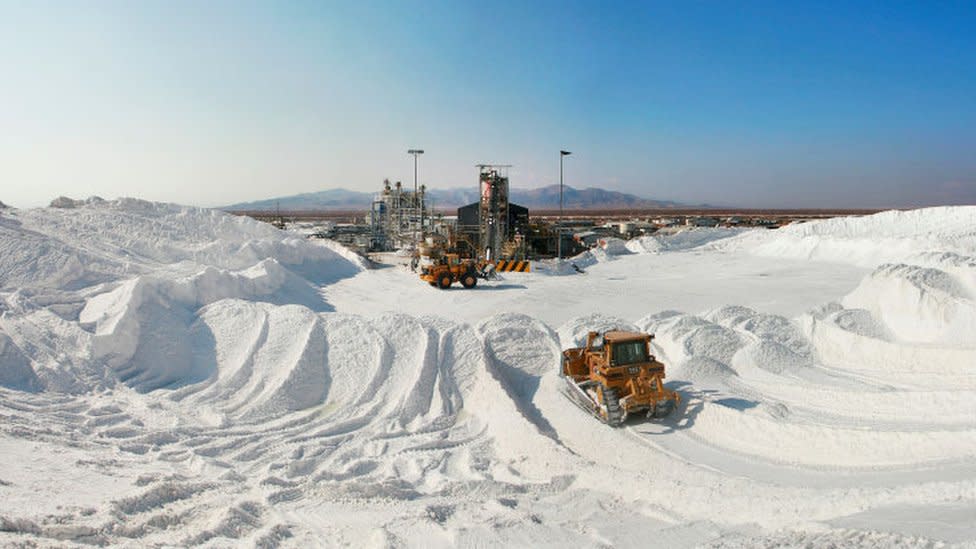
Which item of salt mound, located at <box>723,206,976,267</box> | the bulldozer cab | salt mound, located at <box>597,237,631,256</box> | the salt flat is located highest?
salt mound, located at <box>723,206,976,267</box>

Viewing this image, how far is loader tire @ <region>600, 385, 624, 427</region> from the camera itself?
819 cm

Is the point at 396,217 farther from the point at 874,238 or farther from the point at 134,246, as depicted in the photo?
the point at 874,238

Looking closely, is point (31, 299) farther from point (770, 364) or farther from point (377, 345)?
point (770, 364)

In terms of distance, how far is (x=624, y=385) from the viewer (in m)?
8.62

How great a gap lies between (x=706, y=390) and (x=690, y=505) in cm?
364

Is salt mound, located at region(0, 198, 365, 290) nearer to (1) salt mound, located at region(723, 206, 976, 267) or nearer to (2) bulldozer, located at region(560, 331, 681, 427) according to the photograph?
(2) bulldozer, located at region(560, 331, 681, 427)

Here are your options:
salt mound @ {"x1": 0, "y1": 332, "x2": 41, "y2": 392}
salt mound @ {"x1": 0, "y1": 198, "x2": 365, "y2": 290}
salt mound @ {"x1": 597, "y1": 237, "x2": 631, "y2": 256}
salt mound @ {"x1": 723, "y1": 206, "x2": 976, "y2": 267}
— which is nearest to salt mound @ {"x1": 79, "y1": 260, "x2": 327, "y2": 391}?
salt mound @ {"x1": 0, "y1": 332, "x2": 41, "y2": 392}

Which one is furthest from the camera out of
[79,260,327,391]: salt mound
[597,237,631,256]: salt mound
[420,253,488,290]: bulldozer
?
[597,237,631,256]: salt mound

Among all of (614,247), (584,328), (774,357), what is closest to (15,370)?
(584,328)

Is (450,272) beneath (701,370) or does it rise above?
above

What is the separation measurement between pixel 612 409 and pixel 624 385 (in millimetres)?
526

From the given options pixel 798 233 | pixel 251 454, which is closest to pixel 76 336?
pixel 251 454

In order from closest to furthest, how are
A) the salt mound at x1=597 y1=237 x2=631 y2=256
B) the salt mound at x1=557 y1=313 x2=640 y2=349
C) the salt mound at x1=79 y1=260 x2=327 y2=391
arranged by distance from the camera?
the salt mound at x1=79 y1=260 x2=327 y2=391 → the salt mound at x1=557 y1=313 x2=640 y2=349 → the salt mound at x1=597 y1=237 x2=631 y2=256

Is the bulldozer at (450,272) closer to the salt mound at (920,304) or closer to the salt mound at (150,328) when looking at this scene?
the salt mound at (150,328)
